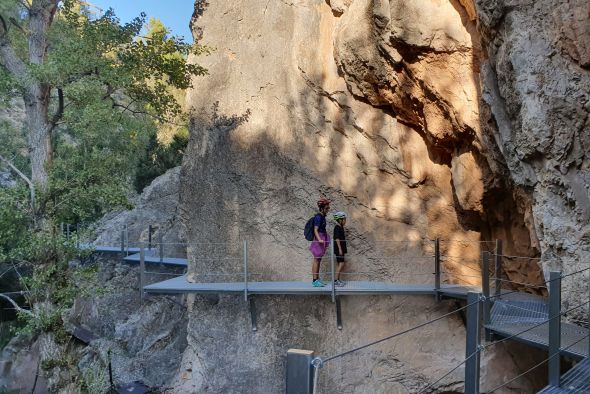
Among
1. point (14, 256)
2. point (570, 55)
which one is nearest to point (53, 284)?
point (14, 256)

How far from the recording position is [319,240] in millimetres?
7625

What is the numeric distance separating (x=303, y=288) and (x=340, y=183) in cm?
195

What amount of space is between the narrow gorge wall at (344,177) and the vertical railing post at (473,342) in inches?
96.8

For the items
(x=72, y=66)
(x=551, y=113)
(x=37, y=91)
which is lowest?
(x=551, y=113)

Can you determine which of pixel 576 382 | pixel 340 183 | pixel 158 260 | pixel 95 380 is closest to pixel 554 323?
pixel 576 382

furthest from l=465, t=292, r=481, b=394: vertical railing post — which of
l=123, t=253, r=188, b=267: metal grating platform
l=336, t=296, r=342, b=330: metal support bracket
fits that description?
l=123, t=253, r=188, b=267: metal grating platform

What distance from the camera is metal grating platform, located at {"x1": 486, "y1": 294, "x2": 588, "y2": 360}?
4.50 metres

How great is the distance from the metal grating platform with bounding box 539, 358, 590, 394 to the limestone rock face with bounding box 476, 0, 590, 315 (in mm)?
1118

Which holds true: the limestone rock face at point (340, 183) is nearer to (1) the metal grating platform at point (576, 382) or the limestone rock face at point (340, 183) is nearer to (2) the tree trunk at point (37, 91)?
(2) the tree trunk at point (37, 91)

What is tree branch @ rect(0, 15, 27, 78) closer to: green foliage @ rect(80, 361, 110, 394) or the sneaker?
green foliage @ rect(80, 361, 110, 394)

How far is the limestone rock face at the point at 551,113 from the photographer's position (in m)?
5.03

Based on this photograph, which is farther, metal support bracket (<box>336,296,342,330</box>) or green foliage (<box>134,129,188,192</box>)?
green foliage (<box>134,129,188,192</box>)

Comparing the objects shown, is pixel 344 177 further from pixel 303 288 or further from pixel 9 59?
pixel 9 59

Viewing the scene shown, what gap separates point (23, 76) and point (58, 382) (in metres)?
4.58
